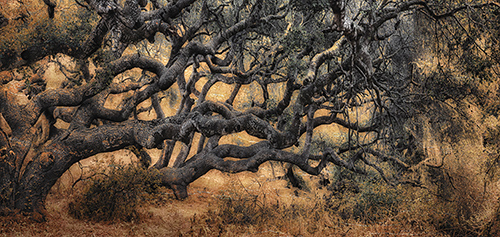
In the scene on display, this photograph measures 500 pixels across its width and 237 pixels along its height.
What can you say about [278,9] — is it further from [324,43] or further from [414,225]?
[414,225]

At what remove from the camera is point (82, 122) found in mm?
8984

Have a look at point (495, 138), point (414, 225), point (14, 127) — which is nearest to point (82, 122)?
point (14, 127)

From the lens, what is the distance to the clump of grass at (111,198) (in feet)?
25.9

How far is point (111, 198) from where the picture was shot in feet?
26.5

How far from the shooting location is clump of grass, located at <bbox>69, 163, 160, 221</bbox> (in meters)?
7.90

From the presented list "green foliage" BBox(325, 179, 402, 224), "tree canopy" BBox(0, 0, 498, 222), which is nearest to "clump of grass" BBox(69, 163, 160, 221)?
"tree canopy" BBox(0, 0, 498, 222)

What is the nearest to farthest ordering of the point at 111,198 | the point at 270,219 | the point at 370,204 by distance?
1. the point at 111,198
2. the point at 270,219
3. the point at 370,204

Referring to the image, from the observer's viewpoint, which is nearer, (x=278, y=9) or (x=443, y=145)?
(x=443, y=145)

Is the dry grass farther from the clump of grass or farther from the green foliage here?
the clump of grass

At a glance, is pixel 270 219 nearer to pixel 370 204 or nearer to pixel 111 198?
pixel 370 204

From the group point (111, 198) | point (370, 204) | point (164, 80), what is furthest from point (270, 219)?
point (164, 80)

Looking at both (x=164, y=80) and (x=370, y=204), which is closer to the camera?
(x=164, y=80)

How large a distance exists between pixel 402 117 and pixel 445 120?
211 centimetres

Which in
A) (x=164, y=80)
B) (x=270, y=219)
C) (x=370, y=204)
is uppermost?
(x=164, y=80)
